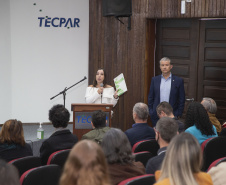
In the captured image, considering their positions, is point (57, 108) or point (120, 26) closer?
point (57, 108)

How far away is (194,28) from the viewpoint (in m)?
7.32

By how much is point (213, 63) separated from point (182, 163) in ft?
16.6

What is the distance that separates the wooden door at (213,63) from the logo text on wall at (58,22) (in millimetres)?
3011

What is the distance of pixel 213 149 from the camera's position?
A: 13.9 feet

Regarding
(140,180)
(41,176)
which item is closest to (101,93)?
(41,176)

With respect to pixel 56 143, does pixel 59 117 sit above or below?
above

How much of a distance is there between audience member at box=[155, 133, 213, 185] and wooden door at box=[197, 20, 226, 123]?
481 centimetres

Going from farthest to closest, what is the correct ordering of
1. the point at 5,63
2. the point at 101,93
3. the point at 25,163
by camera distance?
the point at 5,63 → the point at 101,93 → the point at 25,163

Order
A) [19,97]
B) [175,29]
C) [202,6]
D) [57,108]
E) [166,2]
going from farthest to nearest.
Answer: [19,97], [175,29], [166,2], [202,6], [57,108]

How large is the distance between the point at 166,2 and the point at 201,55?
3.84 feet

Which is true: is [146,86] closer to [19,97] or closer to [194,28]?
[194,28]

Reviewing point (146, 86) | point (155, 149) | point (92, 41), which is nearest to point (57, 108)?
point (155, 149)

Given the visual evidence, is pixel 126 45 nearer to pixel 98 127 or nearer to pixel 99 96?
pixel 99 96

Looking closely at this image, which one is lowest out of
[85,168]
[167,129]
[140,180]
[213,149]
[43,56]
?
[213,149]
